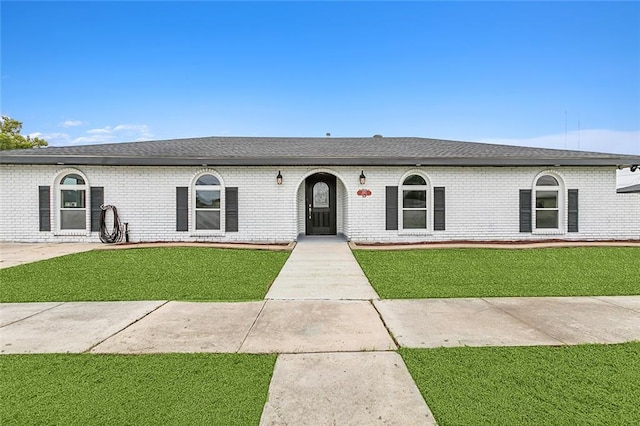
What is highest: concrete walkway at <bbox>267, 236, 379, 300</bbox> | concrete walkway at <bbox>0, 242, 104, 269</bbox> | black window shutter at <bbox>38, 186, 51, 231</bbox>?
black window shutter at <bbox>38, 186, 51, 231</bbox>

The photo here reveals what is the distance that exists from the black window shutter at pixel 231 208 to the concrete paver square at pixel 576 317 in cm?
806

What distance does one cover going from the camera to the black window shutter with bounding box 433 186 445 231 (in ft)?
34.6

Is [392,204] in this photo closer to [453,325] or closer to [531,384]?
[453,325]

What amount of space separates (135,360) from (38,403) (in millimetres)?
697

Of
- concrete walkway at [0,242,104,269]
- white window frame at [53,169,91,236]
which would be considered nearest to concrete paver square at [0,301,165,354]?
concrete walkway at [0,242,104,269]

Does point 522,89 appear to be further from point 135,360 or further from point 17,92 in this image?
point 17,92

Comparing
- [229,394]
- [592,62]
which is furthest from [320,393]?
[592,62]

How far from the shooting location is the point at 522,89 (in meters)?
17.6

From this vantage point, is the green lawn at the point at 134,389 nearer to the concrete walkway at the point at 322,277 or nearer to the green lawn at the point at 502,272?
the concrete walkway at the point at 322,277

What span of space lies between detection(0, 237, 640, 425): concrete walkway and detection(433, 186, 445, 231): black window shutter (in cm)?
597

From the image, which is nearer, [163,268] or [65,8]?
[163,268]

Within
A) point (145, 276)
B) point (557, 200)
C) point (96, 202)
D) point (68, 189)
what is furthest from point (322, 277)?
point (68, 189)

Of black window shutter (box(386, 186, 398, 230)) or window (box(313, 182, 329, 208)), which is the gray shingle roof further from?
window (box(313, 182, 329, 208))

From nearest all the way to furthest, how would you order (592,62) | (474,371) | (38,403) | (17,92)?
(38,403), (474,371), (592,62), (17,92)
